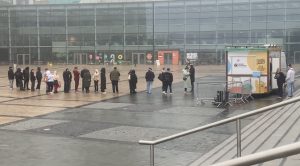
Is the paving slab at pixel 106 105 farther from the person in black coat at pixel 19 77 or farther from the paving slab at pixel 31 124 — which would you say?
the person in black coat at pixel 19 77

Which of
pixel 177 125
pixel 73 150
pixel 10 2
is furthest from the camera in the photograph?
pixel 10 2

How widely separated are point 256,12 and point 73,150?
2293 inches

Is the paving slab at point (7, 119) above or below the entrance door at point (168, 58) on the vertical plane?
below

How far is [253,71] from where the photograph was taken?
76.1ft

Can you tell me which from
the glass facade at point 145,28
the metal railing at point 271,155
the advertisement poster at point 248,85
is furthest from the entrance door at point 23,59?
the metal railing at point 271,155

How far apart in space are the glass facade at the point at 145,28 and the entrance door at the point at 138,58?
0.51ft

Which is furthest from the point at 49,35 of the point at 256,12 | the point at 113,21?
the point at 256,12

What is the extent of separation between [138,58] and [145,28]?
15.6ft

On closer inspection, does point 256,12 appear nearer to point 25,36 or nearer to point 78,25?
point 78,25

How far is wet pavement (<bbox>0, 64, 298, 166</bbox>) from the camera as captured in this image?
9562 millimetres

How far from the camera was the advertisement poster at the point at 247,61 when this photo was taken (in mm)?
23188

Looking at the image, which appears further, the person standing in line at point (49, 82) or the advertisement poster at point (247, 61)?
the person standing in line at point (49, 82)

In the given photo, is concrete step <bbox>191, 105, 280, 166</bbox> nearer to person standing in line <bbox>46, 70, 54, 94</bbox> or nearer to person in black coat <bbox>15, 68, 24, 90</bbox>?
person standing in line <bbox>46, 70, 54, 94</bbox>

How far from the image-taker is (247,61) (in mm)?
23359
